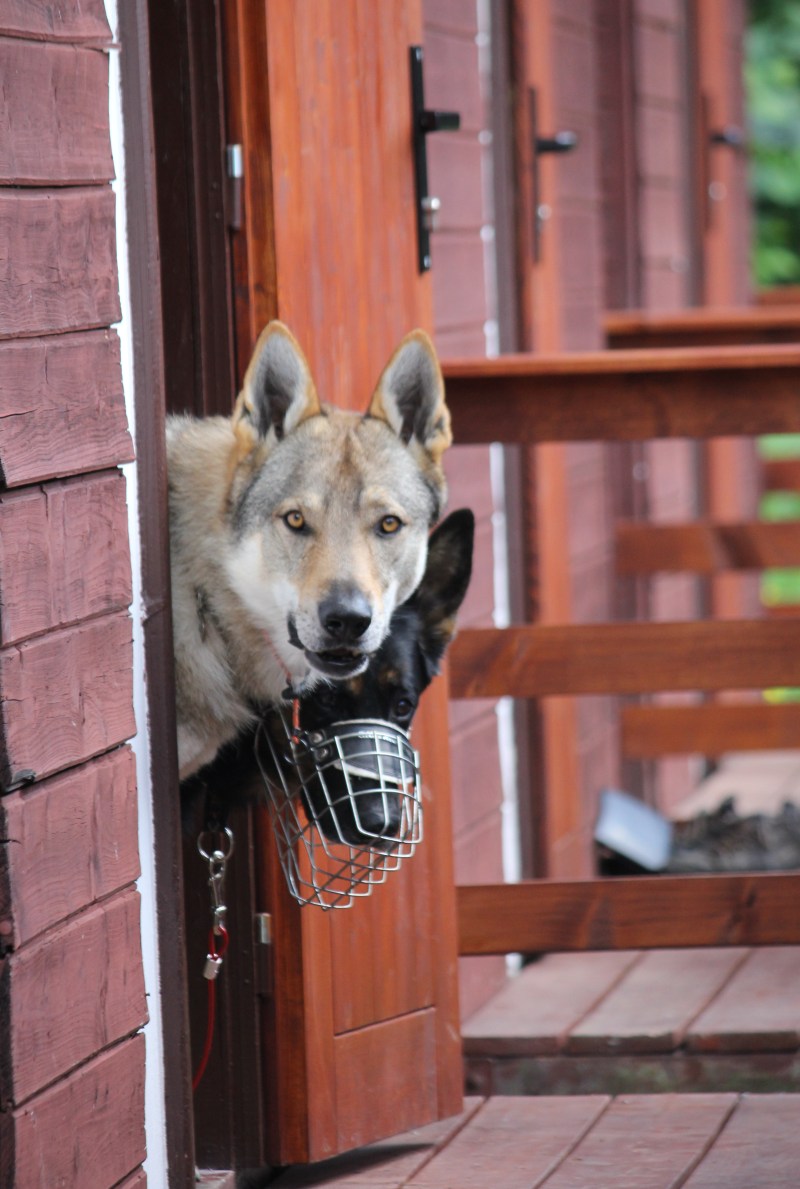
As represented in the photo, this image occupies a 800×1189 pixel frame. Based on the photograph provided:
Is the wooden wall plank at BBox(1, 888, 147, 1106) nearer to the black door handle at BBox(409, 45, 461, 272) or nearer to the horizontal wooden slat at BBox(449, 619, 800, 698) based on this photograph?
the horizontal wooden slat at BBox(449, 619, 800, 698)

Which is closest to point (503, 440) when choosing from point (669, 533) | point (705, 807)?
point (669, 533)

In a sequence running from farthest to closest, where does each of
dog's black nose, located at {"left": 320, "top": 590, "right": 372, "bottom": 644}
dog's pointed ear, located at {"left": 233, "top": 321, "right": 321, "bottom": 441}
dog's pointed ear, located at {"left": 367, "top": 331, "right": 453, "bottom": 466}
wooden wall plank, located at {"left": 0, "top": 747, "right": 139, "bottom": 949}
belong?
dog's pointed ear, located at {"left": 367, "top": 331, "right": 453, "bottom": 466} → dog's pointed ear, located at {"left": 233, "top": 321, "right": 321, "bottom": 441} → dog's black nose, located at {"left": 320, "top": 590, "right": 372, "bottom": 644} → wooden wall plank, located at {"left": 0, "top": 747, "right": 139, "bottom": 949}

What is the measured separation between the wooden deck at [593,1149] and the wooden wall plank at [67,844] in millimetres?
1050

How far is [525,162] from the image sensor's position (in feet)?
15.4

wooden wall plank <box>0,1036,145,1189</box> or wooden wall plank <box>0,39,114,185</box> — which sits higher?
wooden wall plank <box>0,39,114,185</box>

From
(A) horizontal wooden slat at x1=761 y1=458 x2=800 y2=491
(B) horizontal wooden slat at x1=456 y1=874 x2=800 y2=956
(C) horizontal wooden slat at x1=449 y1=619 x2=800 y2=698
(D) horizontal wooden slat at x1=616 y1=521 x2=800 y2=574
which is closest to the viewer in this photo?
(B) horizontal wooden slat at x1=456 y1=874 x2=800 y2=956

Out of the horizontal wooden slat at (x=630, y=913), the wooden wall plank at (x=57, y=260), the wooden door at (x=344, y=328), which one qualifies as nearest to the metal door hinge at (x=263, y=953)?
the wooden door at (x=344, y=328)

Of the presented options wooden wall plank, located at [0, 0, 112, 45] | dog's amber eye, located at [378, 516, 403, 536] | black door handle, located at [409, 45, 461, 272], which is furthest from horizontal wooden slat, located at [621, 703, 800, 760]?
wooden wall plank, located at [0, 0, 112, 45]

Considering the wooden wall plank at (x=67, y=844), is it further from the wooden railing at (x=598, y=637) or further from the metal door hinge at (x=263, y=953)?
the wooden railing at (x=598, y=637)

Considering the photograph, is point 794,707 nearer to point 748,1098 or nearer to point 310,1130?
point 748,1098

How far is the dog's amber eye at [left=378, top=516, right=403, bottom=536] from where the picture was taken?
2.63 meters

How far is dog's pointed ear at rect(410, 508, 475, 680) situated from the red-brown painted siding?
573 millimetres

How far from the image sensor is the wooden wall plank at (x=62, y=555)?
2.04 meters

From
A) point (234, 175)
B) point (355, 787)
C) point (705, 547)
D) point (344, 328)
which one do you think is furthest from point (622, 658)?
point (705, 547)
